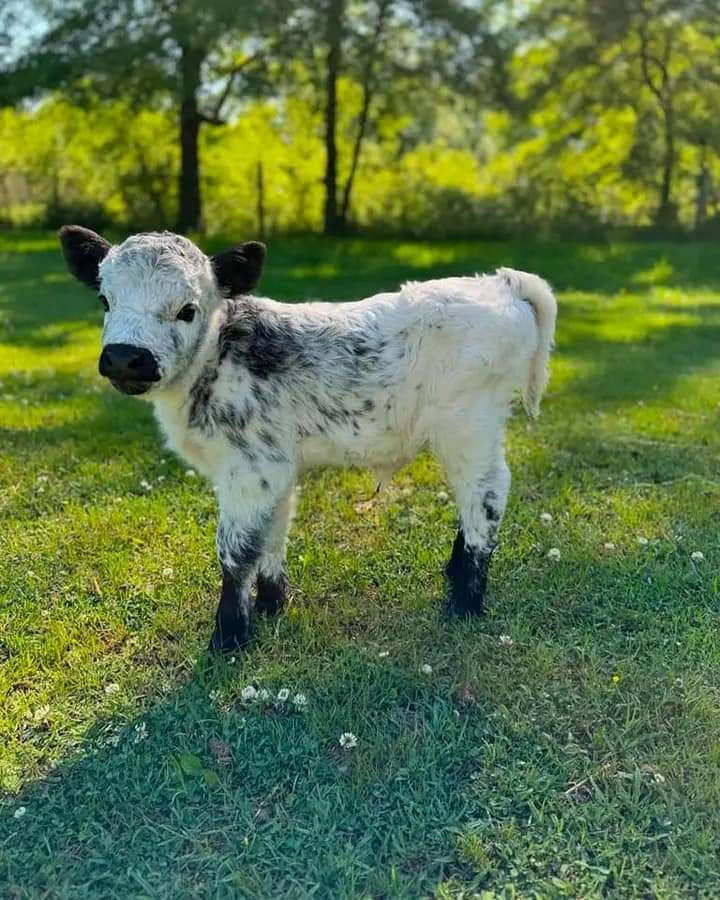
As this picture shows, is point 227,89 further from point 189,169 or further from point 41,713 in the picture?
point 41,713

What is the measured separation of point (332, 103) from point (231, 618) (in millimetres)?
21045

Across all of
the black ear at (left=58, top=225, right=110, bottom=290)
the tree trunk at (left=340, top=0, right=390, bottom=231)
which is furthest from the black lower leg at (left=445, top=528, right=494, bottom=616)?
the tree trunk at (left=340, top=0, right=390, bottom=231)

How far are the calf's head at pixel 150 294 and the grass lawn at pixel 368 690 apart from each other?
1.47 metres

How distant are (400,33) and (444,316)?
776 inches

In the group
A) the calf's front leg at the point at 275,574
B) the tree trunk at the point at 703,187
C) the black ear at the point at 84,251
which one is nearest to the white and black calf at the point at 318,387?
the black ear at the point at 84,251

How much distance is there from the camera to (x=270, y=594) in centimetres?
475

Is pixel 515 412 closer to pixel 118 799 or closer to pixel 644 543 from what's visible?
pixel 644 543

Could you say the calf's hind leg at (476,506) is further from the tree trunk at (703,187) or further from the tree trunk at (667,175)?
the tree trunk at (703,187)

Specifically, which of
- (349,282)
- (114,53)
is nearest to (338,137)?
(114,53)

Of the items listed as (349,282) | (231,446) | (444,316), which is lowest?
(349,282)

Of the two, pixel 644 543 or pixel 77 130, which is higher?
pixel 77 130

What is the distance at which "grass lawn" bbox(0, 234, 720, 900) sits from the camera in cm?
306

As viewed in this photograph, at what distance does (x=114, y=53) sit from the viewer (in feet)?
63.3

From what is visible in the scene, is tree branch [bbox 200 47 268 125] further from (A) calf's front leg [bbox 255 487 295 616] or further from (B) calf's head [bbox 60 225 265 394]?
(A) calf's front leg [bbox 255 487 295 616]
